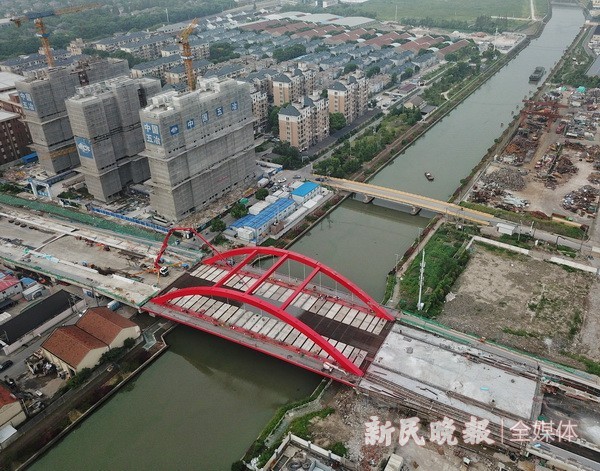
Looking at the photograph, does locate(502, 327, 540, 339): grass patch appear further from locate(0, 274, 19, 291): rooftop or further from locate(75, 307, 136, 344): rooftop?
locate(0, 274, 19, 291): rooftop

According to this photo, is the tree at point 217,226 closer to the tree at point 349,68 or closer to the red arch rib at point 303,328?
the red arch rib at point 303,328

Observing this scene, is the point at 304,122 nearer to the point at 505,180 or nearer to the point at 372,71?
the point at 505,180

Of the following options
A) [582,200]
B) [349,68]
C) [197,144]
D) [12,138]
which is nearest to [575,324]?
[582,200]

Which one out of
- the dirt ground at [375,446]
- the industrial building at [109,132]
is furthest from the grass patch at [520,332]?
the industrial building at [109,132]

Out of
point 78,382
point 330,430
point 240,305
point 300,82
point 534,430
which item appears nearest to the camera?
point 534,430

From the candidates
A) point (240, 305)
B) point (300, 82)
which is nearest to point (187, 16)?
point (300, 82)

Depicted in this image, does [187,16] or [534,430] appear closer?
[534,430]

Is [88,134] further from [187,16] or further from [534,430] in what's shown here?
[187,16]
